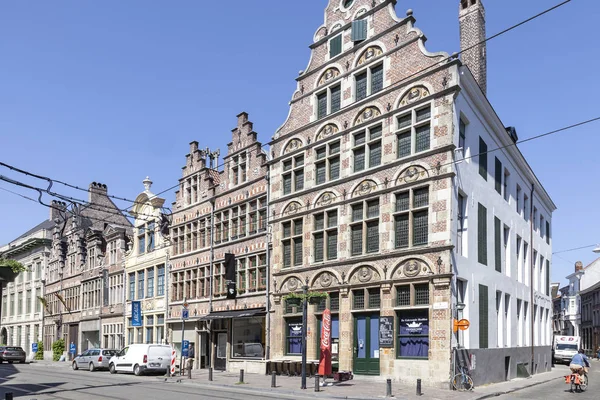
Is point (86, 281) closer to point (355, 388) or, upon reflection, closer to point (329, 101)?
point (329, 101)

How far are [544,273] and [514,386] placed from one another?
17.3 meters

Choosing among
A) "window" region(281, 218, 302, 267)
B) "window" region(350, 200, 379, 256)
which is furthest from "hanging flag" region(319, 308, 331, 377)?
"window" region(281, 218, 302, 267)

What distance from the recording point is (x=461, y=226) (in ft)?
83.1

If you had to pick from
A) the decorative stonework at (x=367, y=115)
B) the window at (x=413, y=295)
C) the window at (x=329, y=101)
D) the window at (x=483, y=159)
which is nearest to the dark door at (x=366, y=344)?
the window at (x=413, y=295)

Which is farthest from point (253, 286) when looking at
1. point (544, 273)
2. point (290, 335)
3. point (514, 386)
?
point (544, 273)

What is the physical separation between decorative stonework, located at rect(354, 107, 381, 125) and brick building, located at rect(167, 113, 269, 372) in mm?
7437

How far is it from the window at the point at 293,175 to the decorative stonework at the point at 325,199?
1.73 metres

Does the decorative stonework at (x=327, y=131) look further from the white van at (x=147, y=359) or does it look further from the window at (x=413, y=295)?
the white van at (x=147, y=359)

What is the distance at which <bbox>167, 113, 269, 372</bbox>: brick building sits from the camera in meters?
33.3

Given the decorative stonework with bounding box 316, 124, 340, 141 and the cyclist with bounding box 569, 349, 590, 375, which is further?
the decorative stonework with bounding box 316, 124, 340, 141

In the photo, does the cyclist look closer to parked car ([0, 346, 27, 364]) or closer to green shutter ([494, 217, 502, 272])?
green shutter ([494, 217, 502, 272])

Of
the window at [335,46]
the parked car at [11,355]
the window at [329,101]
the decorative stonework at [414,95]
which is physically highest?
the window at [335,46]

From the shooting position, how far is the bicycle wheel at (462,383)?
22766 mm

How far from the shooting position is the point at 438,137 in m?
24.4
